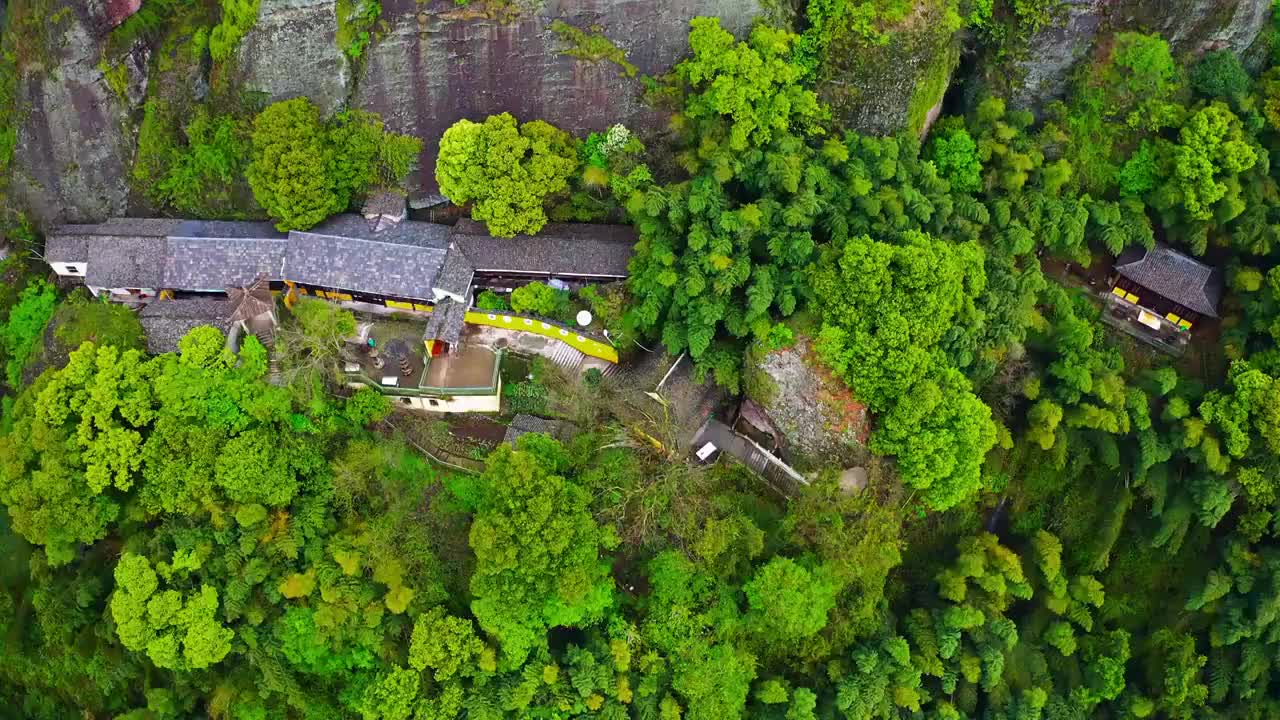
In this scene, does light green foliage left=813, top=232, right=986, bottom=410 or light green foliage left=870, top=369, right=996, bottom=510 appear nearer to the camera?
light green foliage left=813, top=232, right=986, bottom=410

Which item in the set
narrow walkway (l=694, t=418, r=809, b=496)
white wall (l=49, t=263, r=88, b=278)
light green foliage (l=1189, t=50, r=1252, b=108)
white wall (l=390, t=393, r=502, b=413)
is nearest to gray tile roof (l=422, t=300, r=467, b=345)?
white wall (l=390, t=393, r=502, b=413)

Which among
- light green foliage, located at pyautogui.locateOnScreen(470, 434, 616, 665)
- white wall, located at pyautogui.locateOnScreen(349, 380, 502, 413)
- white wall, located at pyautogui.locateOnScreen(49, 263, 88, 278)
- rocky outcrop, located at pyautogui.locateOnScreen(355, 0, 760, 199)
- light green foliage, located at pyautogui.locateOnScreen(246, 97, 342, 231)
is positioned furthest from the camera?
white wall, located at pyautogui.locateOnScreen(49, 263, 88, 278)

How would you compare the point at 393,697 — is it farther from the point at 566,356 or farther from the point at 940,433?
the point at 940,433

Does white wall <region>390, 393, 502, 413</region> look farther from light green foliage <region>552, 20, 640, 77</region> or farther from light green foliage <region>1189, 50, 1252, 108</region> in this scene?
light green foliage <region>1189, 50, 1252, 108</region>

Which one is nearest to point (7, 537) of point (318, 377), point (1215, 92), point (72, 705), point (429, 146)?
point (72, 705)

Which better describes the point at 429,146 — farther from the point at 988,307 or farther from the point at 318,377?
the point at 988,307

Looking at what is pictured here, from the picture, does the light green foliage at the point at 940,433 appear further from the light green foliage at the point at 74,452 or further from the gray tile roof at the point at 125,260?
the gray tile roof at the point at 125,260

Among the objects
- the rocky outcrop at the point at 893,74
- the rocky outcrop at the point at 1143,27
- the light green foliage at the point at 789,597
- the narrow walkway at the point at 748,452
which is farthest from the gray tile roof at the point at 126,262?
the rocky outcrop at the point at 1143,27
